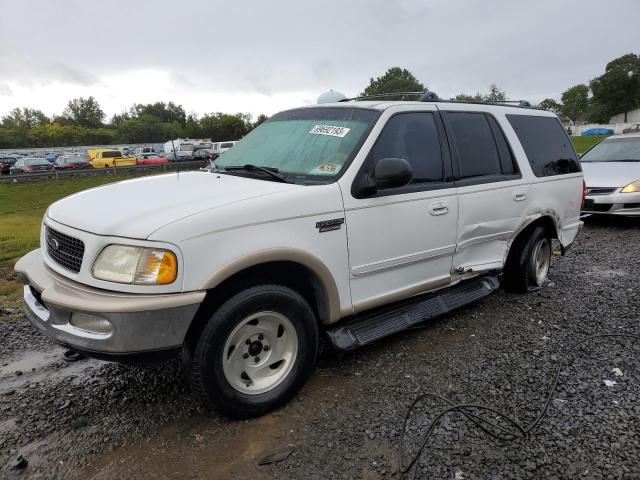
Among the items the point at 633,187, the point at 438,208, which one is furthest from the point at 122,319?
the point at 633,187

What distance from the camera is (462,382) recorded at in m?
3.42

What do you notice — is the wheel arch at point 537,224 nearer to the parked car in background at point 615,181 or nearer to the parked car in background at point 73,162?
the parked car in background at point 615,181

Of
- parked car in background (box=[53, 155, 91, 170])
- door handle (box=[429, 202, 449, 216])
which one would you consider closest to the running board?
door handle (box=[429, 202, 449, 216])

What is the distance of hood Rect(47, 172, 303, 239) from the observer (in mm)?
2580

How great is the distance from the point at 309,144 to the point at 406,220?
932 mm

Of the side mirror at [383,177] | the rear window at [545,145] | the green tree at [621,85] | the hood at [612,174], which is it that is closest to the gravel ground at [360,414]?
the side mirror at [383,177]

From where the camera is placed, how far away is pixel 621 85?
287ft

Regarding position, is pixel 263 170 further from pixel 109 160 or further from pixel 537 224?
pixel 109 160

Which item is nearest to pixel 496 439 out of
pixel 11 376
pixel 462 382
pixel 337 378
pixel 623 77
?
pixel 462 382

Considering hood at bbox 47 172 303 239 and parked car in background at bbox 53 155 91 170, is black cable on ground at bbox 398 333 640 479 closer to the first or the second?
hood at bbox 47 172 303 239

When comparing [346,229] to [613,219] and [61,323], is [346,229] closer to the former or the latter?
[61,323]

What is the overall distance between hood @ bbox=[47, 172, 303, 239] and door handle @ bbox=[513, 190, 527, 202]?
246 cm

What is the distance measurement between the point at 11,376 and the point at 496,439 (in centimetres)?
348

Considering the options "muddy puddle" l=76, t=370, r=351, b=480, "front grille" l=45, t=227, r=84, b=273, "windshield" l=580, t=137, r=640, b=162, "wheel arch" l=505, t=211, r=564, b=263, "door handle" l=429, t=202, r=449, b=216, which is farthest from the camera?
"windshield" l=580, t=137, r=640, b=162
